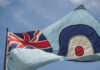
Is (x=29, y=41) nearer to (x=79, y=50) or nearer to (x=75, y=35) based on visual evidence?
(x=75, y=35)

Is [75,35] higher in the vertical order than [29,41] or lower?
higher

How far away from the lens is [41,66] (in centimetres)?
1173

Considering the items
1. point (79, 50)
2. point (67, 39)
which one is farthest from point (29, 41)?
point (79, 50)

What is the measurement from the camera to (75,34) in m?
15.3

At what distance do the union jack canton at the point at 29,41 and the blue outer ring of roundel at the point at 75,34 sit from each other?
2.16 feet

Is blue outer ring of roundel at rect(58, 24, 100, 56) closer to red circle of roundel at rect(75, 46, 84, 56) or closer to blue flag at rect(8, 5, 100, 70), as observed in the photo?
blue flag at rect(8, 5, 100, 70)

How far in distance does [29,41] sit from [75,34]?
88.0 inches

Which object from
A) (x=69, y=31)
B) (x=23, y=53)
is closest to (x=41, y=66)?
(x=23, y=53)

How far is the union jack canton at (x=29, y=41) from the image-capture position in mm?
14180

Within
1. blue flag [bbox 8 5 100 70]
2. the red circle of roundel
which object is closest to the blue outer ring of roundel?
blue flag [bbox 8 5 100 70]

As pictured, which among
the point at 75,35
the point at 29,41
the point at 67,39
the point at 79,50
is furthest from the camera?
the point at 75,35

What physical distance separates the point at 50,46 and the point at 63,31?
1010mm

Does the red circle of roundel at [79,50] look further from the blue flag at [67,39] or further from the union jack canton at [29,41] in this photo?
the union jack canton at [29,41]

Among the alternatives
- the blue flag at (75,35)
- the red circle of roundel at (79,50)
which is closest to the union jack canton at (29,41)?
the blue flag at (75,35)
